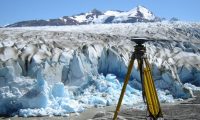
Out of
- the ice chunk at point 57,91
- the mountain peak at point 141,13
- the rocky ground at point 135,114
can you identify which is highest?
the mountain peak at point 141,13

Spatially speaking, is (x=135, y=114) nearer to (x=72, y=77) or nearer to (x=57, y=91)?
(x=57, y=91)

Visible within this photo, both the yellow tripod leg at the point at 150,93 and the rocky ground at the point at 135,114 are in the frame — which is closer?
the yellow tripod leg at the point at 150,93

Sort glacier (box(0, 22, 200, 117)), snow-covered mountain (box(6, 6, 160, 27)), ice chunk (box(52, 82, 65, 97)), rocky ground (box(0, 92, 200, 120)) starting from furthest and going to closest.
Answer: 1. snow-covered mountain (box(6, 6, 160, 27))
2. ice chunk (box(52, 82, 65, 97))
3. glacier (box(0, 22, 200, 117))
4. rocky ground (box(0, 92, 200, 120))

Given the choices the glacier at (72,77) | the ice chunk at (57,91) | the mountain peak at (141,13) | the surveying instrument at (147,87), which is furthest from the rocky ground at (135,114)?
the mountain peak at (141,13)

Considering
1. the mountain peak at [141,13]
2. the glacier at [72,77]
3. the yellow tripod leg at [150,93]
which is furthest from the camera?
the mountain peak at [141,13]

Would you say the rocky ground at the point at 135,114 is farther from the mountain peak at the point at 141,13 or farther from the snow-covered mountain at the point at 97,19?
the mountain peak at the point at 141,13

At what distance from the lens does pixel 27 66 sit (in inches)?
963

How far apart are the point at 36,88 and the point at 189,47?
20.1 m

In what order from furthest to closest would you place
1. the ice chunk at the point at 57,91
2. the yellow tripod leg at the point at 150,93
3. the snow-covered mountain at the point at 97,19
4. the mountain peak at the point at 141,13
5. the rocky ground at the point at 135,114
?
the mountain peak at the point at 141,13 → the snow-covered mountain at the point at 97,19 → the ice chunk at the point at 57,91 → the rocky ground at the point at 135,114 → the yellow tripod leg at the point at 150,93

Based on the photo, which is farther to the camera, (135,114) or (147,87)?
(135,114)

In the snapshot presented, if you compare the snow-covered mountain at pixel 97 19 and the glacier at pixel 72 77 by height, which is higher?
the snow-covered mountain at pixel 97 19

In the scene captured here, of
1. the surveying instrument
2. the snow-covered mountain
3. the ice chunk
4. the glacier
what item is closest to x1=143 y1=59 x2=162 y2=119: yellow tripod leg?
the surveying instrument

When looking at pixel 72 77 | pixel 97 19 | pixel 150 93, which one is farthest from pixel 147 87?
pixel 97 19

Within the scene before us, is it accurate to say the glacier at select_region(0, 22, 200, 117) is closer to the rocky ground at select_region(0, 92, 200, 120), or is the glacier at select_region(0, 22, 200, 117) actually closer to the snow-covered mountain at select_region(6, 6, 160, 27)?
the rocky ground at select_region(0, 92, 200, 120)
